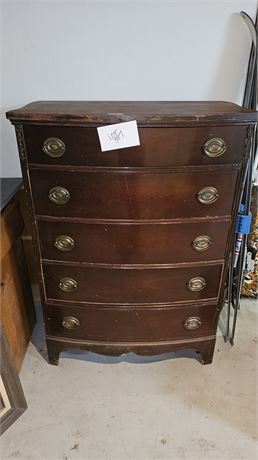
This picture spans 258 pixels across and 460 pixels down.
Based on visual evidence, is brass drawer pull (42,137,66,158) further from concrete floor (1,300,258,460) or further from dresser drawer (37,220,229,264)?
concrete floor (1,300,258,460)

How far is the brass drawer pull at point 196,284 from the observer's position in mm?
1245

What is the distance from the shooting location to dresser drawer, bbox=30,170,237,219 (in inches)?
40.9

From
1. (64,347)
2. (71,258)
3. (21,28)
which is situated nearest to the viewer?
(71,258)

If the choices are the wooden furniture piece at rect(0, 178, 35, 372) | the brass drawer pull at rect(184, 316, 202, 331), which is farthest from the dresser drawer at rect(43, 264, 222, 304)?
the wooden furniture piece at rect(0, 178, 35, 372)

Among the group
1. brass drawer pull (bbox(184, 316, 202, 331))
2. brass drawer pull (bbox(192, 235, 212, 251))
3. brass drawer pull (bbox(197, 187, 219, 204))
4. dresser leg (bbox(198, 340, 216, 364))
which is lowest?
dresser leg (bbox(198, 340, 216, 364))

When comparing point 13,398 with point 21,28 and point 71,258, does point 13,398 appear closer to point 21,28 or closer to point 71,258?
point 71,258

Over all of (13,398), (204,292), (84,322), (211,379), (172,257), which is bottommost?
(211,379)

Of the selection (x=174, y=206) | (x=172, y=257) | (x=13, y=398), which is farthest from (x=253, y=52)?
(x=13, y=398)

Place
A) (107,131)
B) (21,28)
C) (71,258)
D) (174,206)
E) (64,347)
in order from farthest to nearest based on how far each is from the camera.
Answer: (64,347) < (21,28) < (71,258) < (174,206) < (107,131)

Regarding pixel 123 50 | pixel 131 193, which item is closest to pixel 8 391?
pixel 131 193

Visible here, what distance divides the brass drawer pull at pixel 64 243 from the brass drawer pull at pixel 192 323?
0.57m

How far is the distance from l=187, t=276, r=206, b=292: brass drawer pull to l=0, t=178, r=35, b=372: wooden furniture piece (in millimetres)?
736

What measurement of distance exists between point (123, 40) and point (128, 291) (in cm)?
100

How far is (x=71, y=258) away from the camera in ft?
3.94
